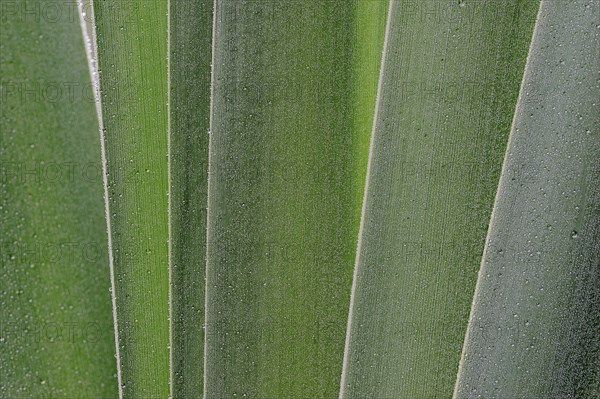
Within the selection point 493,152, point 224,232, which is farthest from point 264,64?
point 493,152

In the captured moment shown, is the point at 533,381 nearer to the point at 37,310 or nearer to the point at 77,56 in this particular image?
the point at 37,310

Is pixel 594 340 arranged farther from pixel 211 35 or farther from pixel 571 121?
pixel 211 35

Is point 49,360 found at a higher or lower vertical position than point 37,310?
lower

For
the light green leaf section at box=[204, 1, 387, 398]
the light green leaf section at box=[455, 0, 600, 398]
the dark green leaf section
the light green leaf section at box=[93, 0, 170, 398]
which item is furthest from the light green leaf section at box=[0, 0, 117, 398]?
the light green leaf section at box=[455, 0, 600, 398]

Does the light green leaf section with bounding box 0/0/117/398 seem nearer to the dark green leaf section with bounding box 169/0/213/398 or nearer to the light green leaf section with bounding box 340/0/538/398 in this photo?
the dark green leaf section with bounding box 169/0/213/398

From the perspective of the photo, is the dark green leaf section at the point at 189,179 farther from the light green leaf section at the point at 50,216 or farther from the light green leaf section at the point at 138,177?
the light green leaf section at the point at 50,216

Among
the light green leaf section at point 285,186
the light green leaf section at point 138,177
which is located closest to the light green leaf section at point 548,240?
the light green leaf section at point 285,186

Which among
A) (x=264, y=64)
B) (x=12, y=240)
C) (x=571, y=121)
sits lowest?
(x=12, y=240)
